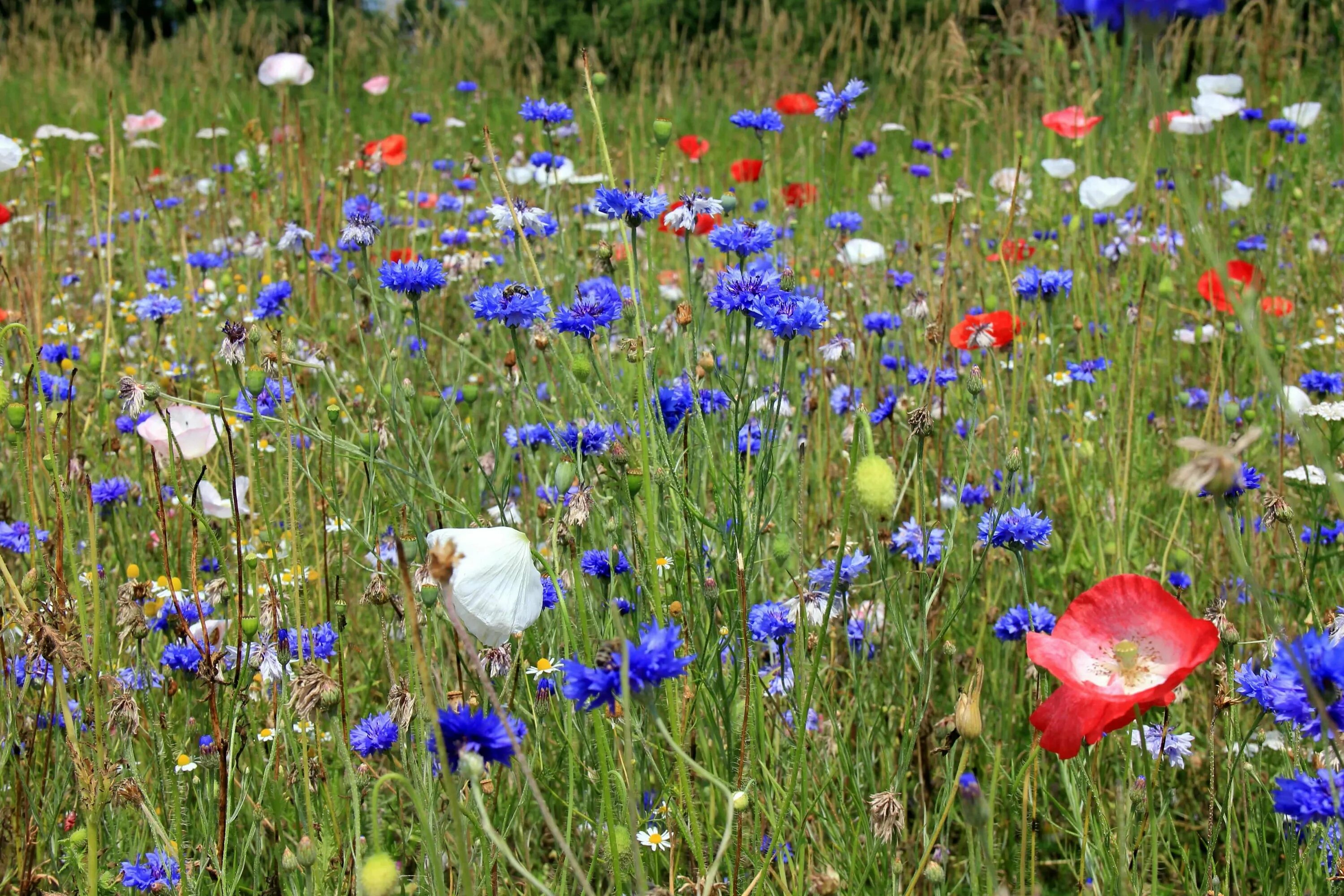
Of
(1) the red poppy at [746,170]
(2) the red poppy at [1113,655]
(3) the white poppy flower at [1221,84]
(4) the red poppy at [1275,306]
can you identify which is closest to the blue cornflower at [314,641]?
(2) the red poppy at [1113,655]

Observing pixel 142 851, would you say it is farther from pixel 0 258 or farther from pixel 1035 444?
pixel 1035 444

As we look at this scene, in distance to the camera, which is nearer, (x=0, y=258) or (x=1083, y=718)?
(x=1083, y=718)

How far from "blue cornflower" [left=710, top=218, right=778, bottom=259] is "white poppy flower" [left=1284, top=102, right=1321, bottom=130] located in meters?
2.35

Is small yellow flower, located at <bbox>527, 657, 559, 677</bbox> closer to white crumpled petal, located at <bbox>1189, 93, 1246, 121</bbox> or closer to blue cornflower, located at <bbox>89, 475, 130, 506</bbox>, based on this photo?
blue cornflower, located at <bbox>89, 475, 130, 506</bbox>

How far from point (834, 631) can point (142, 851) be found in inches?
35.2

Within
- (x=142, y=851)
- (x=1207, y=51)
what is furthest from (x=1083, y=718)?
(x=1207, y=51)

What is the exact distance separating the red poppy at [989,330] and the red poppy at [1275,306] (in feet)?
1.96

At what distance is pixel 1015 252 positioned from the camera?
8.20 feet

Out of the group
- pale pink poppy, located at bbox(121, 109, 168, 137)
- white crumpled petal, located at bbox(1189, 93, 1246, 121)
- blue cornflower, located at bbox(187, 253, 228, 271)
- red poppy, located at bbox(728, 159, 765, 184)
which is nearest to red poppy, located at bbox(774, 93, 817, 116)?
red poppy, located at bbox(728, 159, 765, 184)

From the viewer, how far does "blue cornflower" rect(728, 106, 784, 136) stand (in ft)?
6.24

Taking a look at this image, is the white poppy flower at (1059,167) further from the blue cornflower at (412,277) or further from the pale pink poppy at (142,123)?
the pale pink poppy at (142,123)

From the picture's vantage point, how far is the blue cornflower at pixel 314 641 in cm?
126

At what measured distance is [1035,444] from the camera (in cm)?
216

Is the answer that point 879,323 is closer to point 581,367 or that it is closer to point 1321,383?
point 1321,383
